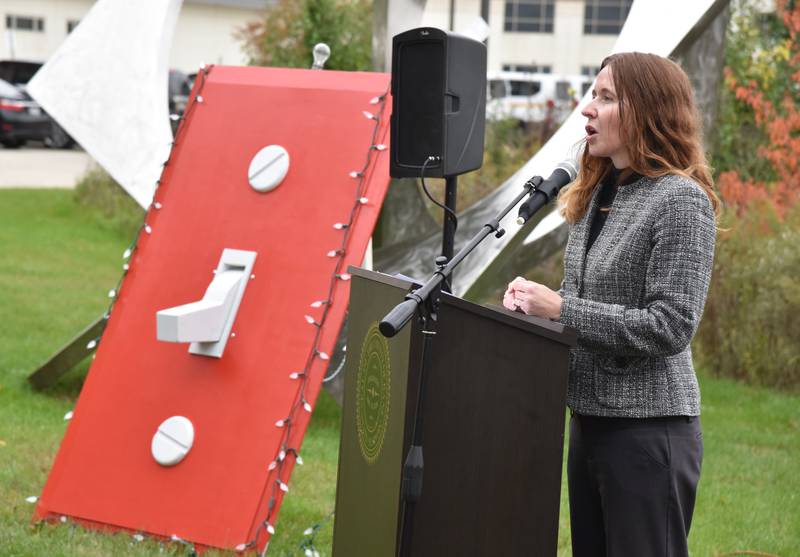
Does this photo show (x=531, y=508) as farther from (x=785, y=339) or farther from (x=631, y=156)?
(x=785, y=339)

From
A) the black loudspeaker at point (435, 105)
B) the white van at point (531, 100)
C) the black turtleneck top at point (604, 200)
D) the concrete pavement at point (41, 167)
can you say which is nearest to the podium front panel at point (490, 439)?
the black turtleneck top at point (604, 200)

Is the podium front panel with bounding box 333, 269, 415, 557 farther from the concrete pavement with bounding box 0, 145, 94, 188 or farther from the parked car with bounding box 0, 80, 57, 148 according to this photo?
the parked car with bounding box 0, 80, 57, 148

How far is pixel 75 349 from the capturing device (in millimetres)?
7117

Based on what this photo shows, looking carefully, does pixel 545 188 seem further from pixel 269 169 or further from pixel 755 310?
pixel 755 310

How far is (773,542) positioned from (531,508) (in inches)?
112

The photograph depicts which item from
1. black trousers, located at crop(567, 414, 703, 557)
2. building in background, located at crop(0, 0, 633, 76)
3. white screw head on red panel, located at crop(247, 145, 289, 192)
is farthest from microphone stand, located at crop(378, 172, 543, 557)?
building in background, located at crop(0, 0, 633, 76)

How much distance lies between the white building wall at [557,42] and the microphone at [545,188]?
46394mm

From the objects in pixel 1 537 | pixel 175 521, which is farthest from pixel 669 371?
pixel 1 537

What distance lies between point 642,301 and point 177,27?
4343cm

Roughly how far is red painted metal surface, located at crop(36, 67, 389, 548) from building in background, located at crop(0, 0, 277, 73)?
37377 millimetres

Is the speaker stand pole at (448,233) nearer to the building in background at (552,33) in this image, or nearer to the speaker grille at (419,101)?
the speaker grille at (419,101)

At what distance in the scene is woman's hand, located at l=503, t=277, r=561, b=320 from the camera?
9.71 ft

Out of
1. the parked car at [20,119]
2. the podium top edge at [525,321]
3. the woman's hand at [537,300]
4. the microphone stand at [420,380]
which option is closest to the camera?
the microphone stand at [420,380]

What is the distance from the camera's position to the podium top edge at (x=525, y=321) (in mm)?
2850
